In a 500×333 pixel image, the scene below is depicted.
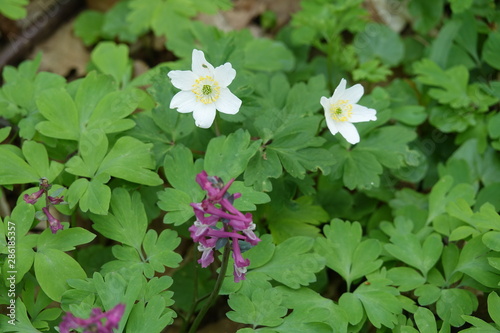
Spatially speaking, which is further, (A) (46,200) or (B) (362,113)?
(B) (362,113)

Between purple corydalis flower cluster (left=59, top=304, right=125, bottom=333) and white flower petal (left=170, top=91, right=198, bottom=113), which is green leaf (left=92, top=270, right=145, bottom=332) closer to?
purple corydalis flower cluster (left=59, top=304, right=125, bottom=333)

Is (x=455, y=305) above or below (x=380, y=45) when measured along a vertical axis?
below

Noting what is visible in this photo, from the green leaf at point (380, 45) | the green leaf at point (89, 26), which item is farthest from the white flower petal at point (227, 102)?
the green leaf at point (89, 26)

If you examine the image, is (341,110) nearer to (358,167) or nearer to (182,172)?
(358,167)

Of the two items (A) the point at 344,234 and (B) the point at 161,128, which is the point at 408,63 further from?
(B) the point at 161,128

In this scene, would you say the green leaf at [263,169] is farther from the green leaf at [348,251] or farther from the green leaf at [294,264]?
the green leaf at [348,251]

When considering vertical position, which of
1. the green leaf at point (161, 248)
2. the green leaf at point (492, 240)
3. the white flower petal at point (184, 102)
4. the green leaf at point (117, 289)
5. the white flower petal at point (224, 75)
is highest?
the white flower petal at point (224, 75)

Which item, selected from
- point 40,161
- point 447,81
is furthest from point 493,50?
point 40,161

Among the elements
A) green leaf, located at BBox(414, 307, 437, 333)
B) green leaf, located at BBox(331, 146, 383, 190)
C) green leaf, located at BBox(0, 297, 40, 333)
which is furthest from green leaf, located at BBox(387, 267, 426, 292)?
green leaf, located at BBox(0, 297, 40, 333)
